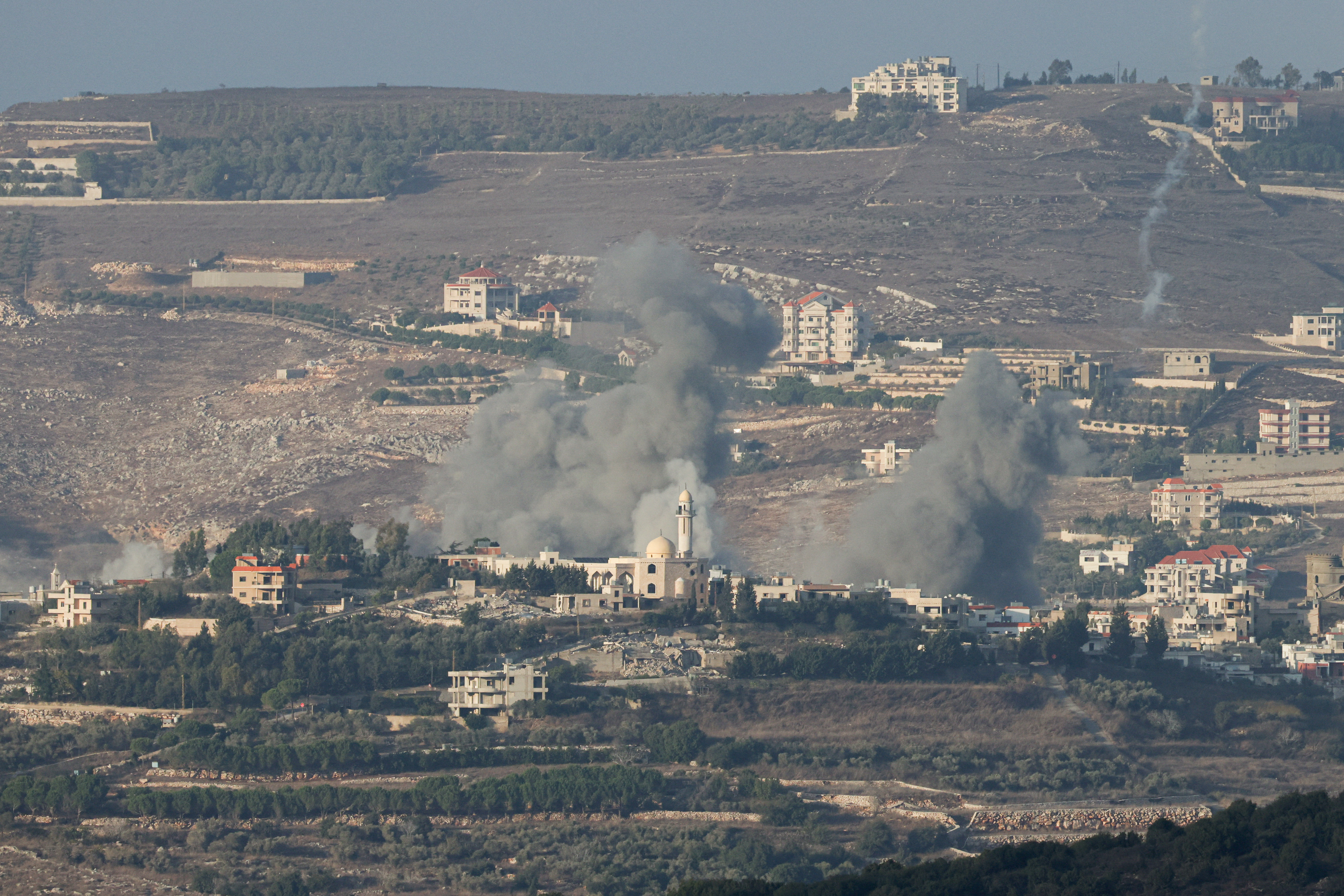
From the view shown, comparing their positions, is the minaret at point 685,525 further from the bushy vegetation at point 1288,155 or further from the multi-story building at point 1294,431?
the bushy vegetation at point 1288,155

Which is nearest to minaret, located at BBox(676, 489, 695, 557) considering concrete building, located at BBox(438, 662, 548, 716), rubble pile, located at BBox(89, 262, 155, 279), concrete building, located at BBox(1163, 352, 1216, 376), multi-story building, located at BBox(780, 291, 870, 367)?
concrete building, located at BBox(438, 662, 548, 716)

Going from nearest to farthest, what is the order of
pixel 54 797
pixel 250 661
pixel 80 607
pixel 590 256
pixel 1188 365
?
pixel 54 797 → pixel 250 661 → pixel 80 607 → pixel 1188 365 → pixel 590 256

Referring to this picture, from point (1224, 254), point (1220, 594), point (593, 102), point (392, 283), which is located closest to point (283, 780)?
point (1220, 594)

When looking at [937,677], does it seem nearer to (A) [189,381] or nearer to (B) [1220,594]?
(B) [1220,594]

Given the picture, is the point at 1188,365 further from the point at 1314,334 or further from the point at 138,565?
the point at 138,565

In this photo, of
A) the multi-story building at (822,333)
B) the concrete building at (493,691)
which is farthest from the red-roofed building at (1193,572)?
the multi-story building at (822,333)

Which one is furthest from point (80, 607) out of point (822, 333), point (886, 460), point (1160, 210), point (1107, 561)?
point (1160, 210)

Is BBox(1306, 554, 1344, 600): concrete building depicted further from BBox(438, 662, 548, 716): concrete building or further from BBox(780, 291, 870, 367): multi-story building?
BBox(780, 291, 870, 367): multi-story building

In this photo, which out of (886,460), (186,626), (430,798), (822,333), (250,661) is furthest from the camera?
(822,333)
